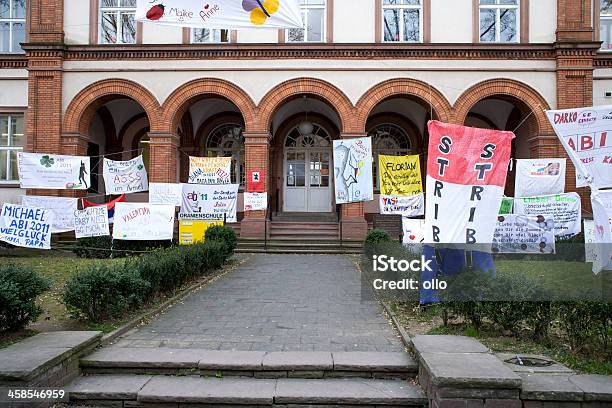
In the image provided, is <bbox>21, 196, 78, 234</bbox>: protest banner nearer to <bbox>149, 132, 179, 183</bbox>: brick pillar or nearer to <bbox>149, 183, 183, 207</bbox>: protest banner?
<bbox>149, 183, 183, 207</bbox>: protest banner

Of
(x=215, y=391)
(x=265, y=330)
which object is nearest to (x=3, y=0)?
(x=265, y=330)

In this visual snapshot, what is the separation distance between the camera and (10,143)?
18016 millimetres

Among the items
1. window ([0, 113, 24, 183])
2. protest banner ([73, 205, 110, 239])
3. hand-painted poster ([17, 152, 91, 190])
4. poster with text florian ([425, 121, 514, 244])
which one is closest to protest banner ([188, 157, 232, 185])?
protest banner ([73, 205, 110, 239])

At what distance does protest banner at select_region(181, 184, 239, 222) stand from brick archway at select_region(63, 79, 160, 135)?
3.70 meters

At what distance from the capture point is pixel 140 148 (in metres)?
21.5

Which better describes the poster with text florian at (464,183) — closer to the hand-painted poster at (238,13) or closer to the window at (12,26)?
the hand-painted poster at (238,13)

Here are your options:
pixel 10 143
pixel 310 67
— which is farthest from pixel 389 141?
pixel 10 143

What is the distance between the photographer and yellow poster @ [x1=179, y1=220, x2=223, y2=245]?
14867mm

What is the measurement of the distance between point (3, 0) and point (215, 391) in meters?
19.7

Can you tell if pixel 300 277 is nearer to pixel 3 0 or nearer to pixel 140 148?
pixel 140 148

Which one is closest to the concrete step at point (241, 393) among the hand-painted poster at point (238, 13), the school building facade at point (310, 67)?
the hand-painted poster at point (238, 13)

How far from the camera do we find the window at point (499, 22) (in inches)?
682

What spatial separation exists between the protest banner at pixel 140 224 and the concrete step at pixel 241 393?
9.13 m

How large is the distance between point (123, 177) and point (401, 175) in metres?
9.25
